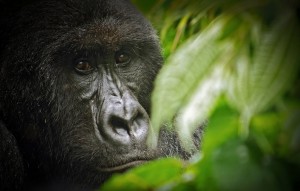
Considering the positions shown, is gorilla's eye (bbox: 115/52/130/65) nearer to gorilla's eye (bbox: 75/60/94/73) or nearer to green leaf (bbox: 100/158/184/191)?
gorilla's eye (bbox: 75/60/94/73)

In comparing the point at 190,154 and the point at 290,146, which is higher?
the point at 290,146

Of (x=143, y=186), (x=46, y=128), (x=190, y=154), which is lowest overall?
(x=190, y=154)

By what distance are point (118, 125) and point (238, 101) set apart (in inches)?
56.8

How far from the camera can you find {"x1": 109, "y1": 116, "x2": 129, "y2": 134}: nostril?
2.17 metres

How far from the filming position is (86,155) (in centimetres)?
236

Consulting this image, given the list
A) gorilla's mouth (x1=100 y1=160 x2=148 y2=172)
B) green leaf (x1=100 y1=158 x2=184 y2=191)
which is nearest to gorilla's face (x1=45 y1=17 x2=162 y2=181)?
gorilla's mouth (x1=100 y1=160 x2=148 y2=172)

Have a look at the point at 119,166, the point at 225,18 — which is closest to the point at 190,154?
the point at 119,166

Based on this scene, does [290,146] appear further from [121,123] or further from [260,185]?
[121,123]

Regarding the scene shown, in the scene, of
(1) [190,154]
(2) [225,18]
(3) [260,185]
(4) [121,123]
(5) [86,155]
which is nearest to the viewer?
(3) [260,185]

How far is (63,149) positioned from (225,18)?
169 centimetres

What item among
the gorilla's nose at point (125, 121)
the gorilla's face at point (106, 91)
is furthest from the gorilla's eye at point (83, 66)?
the gorilla's nose at point (125, 121)

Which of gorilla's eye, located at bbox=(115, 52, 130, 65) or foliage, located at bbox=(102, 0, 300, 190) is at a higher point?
foliage, located at bbox=(102, 0, 300, 190)

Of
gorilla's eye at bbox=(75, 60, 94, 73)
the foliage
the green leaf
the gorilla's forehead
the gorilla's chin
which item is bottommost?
the gorilla's chin

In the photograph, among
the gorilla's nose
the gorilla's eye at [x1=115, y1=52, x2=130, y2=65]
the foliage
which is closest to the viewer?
the foliage
